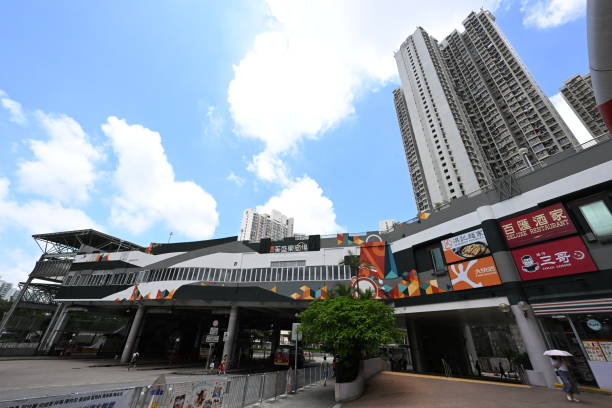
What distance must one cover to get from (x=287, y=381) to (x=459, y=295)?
552 inches

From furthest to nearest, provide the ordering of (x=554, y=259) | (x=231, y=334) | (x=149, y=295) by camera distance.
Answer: (x=149, y=295) → (x=231, y=334) → (x=554, y=259)

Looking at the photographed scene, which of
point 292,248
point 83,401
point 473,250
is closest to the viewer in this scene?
point 83,401

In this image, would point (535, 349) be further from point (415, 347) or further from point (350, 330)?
point (350, 330)

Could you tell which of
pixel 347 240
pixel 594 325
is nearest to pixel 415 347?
pixel 347 240

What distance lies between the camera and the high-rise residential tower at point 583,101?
75938 millimetres

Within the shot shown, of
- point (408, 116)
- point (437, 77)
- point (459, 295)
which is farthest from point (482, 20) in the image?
point (459, 295)

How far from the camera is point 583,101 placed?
79875 mm

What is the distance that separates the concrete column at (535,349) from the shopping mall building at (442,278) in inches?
2.3

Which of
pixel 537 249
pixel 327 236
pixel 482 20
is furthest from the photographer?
pixel 482 20

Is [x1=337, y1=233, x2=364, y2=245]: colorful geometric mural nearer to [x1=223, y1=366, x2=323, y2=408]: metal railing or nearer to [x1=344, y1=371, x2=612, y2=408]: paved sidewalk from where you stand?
[x1=223, y1=366, x2=323, y2=408]: metal railing

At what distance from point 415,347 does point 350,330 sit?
571 inches

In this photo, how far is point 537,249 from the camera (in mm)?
16641

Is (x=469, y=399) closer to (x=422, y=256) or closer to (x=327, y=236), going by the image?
(x=422, y=256)

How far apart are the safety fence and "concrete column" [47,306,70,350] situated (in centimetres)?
4038
